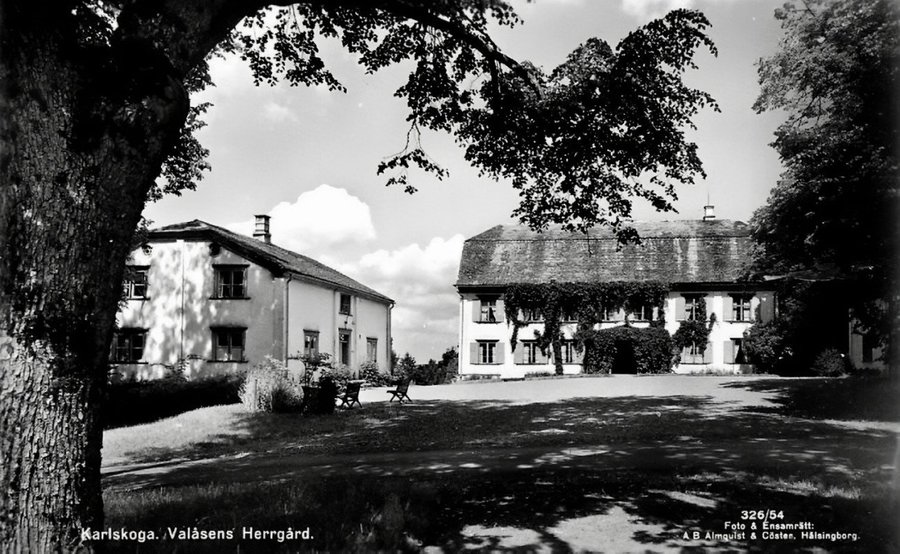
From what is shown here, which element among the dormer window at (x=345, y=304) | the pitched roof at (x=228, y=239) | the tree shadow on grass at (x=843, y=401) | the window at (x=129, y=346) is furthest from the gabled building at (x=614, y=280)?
the window at (x=129, y=346)

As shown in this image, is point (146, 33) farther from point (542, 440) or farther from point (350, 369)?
point (350, 369)

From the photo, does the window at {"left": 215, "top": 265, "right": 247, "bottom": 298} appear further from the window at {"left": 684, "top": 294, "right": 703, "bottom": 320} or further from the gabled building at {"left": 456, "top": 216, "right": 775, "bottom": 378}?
the window at {"left": 684, "top": 294, "right": 703, "bottom": 320}

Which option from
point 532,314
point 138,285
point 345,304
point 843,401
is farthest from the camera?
point 532,314

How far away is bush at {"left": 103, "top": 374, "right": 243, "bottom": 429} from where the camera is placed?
1959 centimetres

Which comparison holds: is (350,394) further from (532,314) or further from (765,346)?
(765,346)

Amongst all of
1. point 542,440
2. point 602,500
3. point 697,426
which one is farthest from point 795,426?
point 602,500

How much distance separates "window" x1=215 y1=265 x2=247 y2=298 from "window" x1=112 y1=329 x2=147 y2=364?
3.92m

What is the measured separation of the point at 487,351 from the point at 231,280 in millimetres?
16622

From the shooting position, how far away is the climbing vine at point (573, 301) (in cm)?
3797

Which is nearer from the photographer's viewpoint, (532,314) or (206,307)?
(206,307)

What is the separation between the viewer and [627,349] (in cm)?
3784

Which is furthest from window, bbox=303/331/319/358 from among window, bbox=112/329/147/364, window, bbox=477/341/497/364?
window, bbox=477/341/497/364

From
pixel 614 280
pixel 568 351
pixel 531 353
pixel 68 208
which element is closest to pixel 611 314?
pixel 614 280

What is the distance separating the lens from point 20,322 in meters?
3.99
